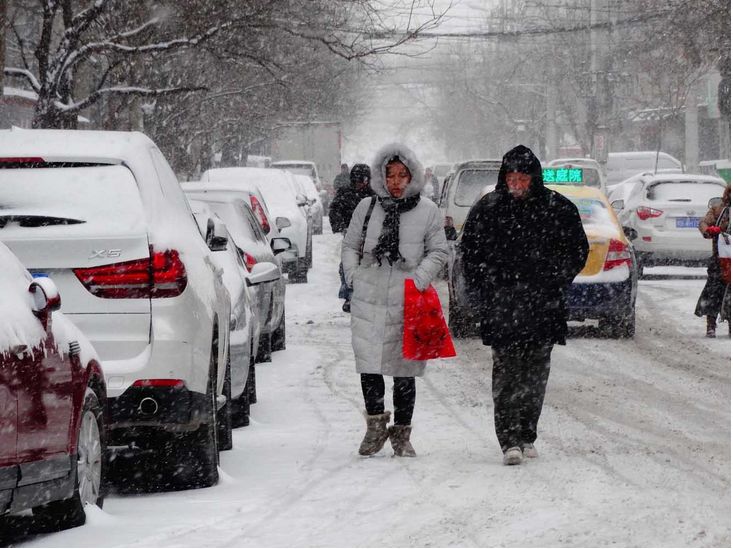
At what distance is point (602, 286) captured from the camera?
15586mm

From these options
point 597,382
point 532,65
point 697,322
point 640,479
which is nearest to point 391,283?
point 640,479

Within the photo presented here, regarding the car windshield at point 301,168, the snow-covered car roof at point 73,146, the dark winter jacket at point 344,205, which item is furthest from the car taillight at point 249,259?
the car windshield at point 301,168

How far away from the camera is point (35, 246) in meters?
7.30

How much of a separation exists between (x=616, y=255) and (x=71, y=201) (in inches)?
358

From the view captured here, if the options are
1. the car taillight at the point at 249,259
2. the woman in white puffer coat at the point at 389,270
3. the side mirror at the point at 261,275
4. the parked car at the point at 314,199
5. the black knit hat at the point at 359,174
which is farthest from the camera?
the parked car at the point at 314,199

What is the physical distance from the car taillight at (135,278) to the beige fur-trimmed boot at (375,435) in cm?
199

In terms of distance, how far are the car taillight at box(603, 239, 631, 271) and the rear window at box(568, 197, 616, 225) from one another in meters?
0.41

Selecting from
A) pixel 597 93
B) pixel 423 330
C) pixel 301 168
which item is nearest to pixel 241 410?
pixel 423 330

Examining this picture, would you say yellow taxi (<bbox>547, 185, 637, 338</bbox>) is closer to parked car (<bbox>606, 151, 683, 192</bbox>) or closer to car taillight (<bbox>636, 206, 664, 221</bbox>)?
car taillight (<bbox>636, 206, 664, 221</bbox>)

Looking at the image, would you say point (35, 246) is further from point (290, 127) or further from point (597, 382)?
point (290, 127)

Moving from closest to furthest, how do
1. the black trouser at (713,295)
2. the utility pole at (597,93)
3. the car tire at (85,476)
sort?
the car tire at (85,476)
the black trouser at (713,295)
the utility pole at (597,93)

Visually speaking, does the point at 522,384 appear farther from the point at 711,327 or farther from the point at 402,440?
the point at 711,327

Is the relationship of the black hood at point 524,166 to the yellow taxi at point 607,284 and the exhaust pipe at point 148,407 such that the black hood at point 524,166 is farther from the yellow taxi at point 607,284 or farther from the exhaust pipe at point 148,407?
the yellow taxi at point 607,284

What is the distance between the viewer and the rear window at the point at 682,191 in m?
25.2
